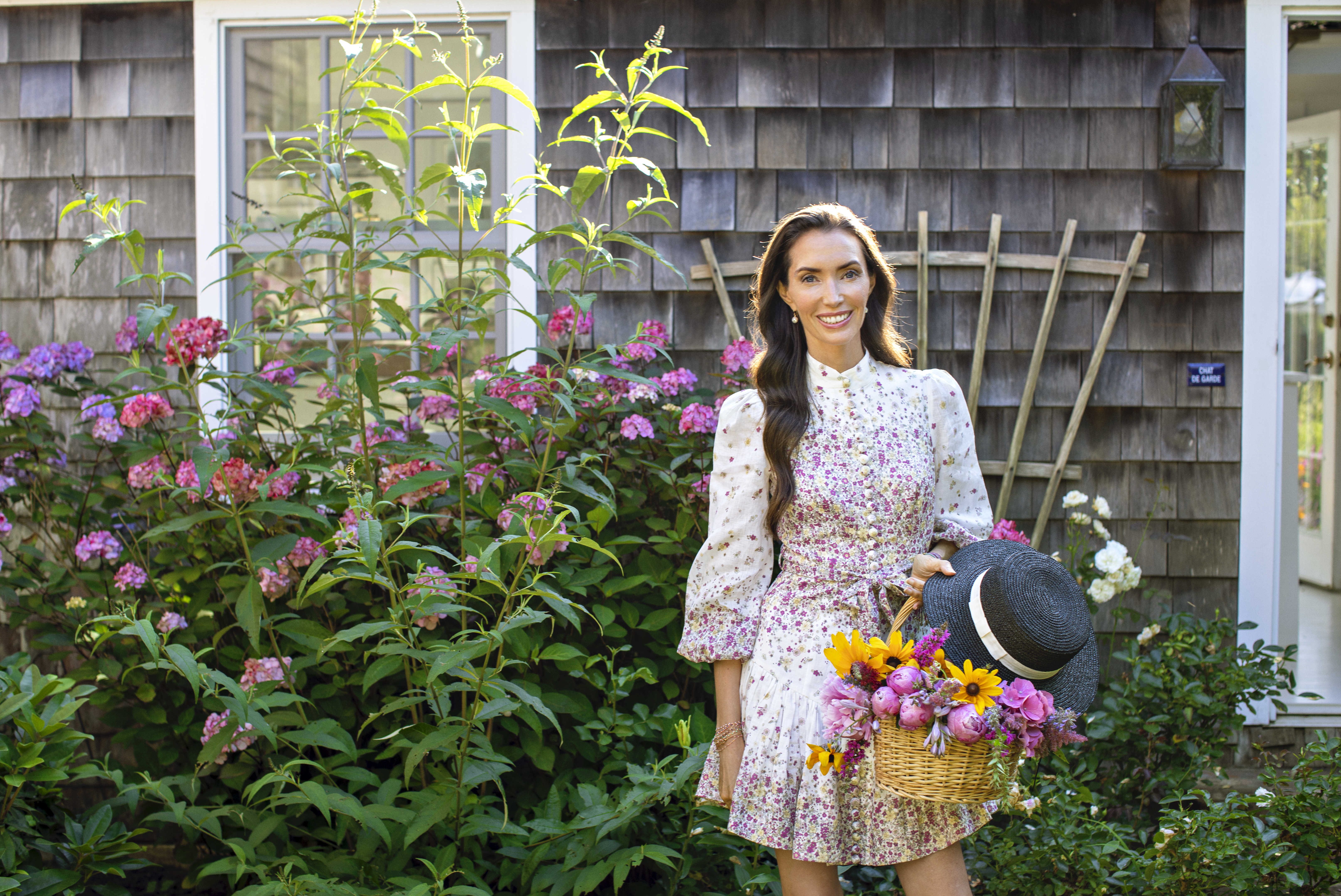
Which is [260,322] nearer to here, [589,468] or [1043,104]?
[589,468]

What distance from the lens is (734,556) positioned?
1539mm

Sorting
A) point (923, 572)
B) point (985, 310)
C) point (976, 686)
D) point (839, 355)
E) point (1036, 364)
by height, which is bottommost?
point (976, 686)

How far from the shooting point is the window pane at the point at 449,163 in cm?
331

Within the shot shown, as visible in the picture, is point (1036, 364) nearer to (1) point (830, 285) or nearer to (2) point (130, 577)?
(1) point (830, 285)

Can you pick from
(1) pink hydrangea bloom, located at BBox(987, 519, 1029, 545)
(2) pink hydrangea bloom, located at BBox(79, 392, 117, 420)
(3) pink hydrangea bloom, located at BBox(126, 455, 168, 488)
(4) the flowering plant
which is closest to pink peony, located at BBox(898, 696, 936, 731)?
(4) the flowering plant

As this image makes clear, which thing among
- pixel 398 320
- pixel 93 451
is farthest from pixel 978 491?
pixel 93 451

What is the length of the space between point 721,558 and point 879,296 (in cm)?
57

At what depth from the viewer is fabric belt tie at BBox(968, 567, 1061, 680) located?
4.27 ft

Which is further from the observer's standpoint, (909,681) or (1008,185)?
(1008,185)

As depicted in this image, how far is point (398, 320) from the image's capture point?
2.05 metres

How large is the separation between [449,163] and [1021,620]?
9.55ft

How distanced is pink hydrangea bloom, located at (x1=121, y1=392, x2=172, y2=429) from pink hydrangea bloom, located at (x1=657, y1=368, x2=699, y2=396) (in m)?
1.35

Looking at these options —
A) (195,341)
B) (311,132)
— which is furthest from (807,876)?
(311,132)

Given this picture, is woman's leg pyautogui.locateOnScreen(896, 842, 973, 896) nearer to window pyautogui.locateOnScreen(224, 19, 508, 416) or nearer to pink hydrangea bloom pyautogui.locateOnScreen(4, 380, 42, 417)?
window pyautogui.locateOnScreen(224, 19, 508, 416)
